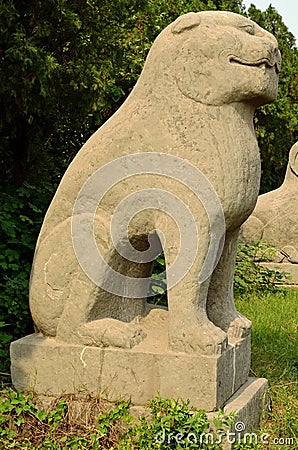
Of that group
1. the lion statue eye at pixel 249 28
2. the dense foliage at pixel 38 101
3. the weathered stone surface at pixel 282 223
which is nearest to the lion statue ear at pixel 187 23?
the lion statue eye at pixel 249 28

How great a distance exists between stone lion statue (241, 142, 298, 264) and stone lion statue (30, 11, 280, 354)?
5.20 m

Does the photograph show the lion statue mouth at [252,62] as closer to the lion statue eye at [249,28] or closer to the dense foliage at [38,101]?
the lion statue eye at [249,28]

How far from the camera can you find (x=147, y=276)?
3818 mm

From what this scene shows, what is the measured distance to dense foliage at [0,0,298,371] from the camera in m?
5.21

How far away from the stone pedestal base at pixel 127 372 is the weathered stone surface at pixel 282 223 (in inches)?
201

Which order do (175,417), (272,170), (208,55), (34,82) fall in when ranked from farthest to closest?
(272,170) → (34,82) → (208,55) → (175,417)

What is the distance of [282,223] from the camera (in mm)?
8766

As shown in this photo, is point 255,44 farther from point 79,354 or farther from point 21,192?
point 21,192

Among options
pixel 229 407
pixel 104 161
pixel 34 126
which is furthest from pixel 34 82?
pixel 229 407

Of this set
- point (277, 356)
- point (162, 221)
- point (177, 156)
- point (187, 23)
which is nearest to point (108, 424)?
point (162, 221)

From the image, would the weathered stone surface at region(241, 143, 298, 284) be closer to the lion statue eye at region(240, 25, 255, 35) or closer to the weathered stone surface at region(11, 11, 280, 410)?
the weathered stone surface at region(11, 11, 280, 410)

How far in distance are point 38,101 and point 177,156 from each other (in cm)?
244

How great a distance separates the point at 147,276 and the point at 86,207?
554 mm

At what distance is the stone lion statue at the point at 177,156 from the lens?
3.35 meters
